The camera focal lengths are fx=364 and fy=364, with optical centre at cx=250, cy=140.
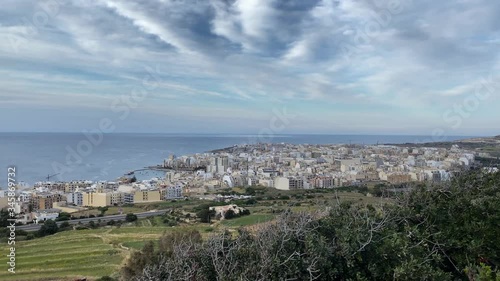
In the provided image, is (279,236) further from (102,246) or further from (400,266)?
(102,246)

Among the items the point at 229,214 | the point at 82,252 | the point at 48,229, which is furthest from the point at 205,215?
the point at 82,252

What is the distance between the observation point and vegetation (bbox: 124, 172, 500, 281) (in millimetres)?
3701

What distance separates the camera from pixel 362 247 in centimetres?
421

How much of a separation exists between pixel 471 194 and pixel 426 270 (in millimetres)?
3167

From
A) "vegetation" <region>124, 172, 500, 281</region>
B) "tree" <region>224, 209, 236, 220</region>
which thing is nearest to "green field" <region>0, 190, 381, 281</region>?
"vegetation" <region>124, 172, 500, 281</region>

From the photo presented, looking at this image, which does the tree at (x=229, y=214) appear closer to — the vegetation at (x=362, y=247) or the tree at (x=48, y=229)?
the tree at (x=48, y=229)

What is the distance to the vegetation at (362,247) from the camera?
12.1ft

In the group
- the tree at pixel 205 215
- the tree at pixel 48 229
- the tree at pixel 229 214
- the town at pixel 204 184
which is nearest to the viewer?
the tree at pixel 48 229

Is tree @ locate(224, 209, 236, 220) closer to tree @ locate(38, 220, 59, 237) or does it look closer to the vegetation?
tree @ locate(38, 220, 59, 237)

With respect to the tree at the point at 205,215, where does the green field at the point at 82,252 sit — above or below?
above

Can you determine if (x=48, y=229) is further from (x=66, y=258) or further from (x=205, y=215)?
(x=205, y=215)

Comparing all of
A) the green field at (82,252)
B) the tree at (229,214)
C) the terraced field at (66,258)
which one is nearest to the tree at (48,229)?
the green field at (82,252)

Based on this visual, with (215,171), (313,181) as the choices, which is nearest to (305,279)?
(313,181)

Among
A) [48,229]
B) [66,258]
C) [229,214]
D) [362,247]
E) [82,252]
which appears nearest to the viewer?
[362,247]
